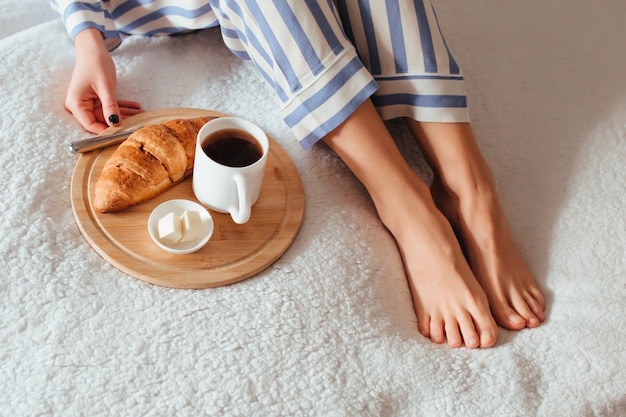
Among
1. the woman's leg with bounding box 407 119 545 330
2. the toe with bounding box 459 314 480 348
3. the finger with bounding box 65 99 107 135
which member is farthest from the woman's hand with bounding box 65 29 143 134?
the toe with bounding box 459 314 480 348

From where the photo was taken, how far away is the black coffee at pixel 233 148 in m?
0.77

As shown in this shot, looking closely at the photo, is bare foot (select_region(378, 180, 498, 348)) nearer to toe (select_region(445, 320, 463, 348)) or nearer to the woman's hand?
toe (select_region(445, 320, 463, 348))

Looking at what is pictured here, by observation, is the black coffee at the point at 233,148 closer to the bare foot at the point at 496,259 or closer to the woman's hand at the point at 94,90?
the woman's hand at the point at 94,90

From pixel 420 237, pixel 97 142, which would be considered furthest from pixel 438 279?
pixel 97 142

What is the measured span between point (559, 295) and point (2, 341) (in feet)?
2.09

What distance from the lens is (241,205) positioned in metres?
0.76

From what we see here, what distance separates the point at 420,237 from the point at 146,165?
0.34 m

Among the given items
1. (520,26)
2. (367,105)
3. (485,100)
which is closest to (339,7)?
(367,105)

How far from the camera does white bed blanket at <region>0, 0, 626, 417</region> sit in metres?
0.68

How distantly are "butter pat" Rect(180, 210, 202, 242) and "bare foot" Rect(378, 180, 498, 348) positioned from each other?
0.25 metres

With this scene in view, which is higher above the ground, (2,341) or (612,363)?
(2,341)

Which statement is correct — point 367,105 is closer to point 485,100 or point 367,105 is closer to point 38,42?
point 485,100

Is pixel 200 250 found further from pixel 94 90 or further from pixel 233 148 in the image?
pixel 94 90

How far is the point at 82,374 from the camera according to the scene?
66 centimetres
